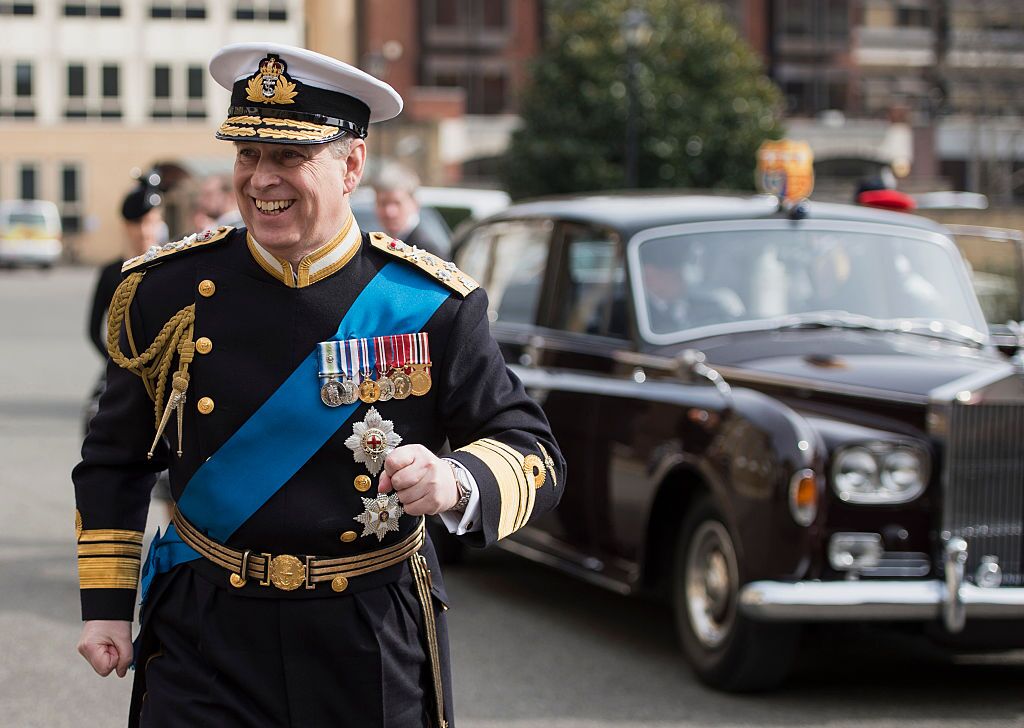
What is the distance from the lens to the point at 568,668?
23.1ft

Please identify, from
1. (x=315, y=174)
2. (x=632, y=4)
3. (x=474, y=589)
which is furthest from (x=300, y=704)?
(x=632, y=4)

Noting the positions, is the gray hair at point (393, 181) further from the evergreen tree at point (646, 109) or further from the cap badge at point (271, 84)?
the evergreen tree at point (646, 109)

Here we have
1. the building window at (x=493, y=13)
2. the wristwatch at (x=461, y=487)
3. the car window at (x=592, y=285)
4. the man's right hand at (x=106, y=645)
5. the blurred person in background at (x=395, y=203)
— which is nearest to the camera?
the wristwatch at (x=461, y=487)

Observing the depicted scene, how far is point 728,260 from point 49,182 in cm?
6341

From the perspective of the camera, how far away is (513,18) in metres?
65.1

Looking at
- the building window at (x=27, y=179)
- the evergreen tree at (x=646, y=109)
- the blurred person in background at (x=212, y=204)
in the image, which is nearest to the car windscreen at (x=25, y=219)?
the building window at (x=27, y=179)

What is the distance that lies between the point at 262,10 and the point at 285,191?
65972 mm

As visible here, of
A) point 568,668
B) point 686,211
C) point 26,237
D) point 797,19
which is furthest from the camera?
point 797,19

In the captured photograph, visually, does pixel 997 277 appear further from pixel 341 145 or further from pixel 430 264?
pixel 341 145

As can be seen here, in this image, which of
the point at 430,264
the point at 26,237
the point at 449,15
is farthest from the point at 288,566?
the point at 449,15

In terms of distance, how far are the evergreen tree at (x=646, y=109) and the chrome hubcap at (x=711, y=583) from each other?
Result: 3297cm

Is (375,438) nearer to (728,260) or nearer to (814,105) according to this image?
(728,260)

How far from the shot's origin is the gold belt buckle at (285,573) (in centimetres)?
331

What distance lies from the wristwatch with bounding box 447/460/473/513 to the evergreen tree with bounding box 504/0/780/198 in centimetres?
3651
